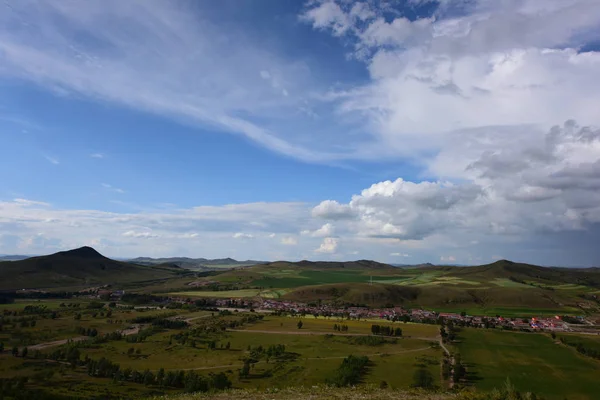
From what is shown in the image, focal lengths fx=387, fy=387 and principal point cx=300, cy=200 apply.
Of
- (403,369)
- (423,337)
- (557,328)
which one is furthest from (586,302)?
(403,369)

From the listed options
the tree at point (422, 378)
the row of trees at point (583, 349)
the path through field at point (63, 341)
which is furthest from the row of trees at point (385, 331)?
the path through field at point (63, 341)

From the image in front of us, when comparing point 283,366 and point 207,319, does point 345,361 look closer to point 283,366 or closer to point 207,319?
point 283,366

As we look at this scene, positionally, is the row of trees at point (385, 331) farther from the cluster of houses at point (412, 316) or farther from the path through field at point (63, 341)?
the path through field at point (63, 341)

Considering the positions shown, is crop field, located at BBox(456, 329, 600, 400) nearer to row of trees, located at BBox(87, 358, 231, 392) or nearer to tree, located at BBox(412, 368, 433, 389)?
tree, located at BBox(412, 368, 433, 389)

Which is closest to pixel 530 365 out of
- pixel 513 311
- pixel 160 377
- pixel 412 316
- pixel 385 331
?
pixel 385 331

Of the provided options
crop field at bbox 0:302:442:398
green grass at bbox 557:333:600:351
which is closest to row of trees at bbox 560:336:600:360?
green grass at bbox 557:333:600:351
